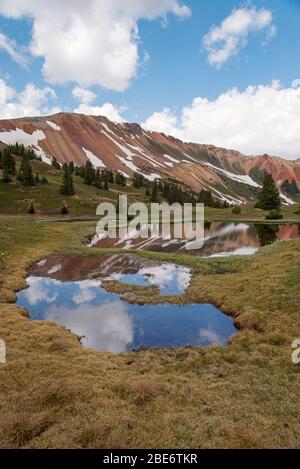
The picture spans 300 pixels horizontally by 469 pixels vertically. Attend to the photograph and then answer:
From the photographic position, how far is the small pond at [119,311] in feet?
63.2

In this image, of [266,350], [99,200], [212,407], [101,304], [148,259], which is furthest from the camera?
[99,200]

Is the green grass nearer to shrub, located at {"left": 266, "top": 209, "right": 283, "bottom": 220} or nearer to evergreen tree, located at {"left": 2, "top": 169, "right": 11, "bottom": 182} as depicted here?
evergreen tree, located at {"left": 2, "top": 169, "right": 11, "bottom": 182}

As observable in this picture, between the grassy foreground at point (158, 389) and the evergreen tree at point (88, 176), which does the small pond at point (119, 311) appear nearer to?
the grassy foreground at point (158, 389)

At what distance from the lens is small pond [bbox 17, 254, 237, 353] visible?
1927 centimetres

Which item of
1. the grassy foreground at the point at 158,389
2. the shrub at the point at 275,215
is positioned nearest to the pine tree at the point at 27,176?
the shrub at the point at 275,215

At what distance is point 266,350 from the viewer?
16.1 meters

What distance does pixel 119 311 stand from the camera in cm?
2391

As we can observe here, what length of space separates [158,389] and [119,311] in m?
11.8

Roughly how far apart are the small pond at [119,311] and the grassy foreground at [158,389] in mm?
1476

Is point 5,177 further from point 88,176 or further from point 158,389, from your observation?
point 158,389

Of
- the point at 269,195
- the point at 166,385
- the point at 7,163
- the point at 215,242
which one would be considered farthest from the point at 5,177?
the point at 166,385
